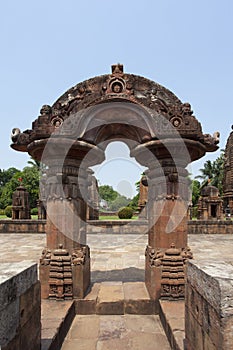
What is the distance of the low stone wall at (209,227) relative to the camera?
634 inches

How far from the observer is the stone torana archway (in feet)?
13.3

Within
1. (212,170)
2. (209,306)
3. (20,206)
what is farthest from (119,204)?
(209,306)

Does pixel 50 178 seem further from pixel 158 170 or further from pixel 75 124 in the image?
pixel 158 170

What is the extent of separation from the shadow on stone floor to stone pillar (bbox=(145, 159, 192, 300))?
1.33 meters

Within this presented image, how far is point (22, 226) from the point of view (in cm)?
1641

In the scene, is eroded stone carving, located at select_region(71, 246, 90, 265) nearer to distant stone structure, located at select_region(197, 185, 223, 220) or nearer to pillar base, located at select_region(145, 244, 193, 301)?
pillar base, located at select_region(145, 244, 193, 301)

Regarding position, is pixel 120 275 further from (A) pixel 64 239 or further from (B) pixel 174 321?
(B) pixel 174 321

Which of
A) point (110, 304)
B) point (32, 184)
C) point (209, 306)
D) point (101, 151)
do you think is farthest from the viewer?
point (32, 184)

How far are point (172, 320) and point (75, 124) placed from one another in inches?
123

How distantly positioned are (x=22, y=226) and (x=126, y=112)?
1438 cm

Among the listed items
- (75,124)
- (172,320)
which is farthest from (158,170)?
(172,320)

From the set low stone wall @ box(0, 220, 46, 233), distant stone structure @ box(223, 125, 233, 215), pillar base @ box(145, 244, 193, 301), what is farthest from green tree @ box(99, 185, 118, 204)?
pillar base @ box(145, 244, 193, 301)

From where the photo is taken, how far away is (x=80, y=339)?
3.27 meters

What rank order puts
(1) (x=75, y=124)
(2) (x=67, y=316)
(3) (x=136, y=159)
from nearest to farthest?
(2) (x=67, y=316)
(1) (x=75, y=124)
(3) (x=136, y=159)
